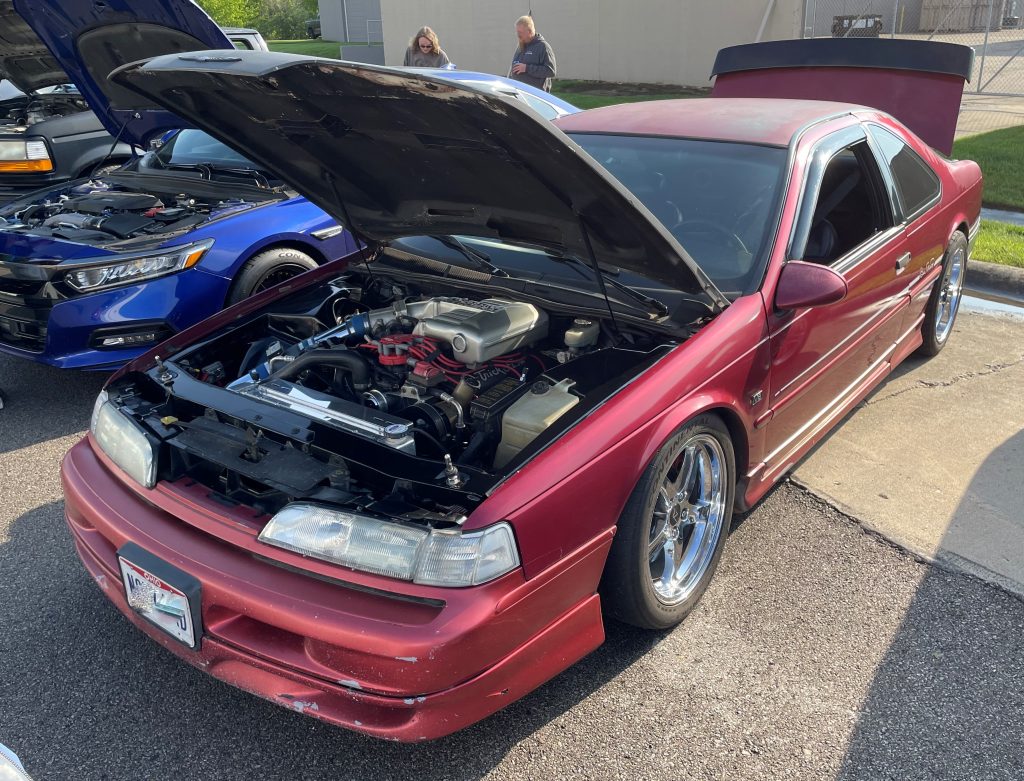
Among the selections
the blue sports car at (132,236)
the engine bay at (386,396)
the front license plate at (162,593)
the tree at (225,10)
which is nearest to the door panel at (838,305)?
the engine bay at (386,396)

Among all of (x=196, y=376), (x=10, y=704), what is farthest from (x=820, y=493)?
(x=10, y=704)

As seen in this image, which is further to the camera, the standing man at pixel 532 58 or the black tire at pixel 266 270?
the standing man at pixel 532 58

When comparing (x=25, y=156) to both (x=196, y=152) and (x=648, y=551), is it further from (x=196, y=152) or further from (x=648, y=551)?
(x=648, y=551)

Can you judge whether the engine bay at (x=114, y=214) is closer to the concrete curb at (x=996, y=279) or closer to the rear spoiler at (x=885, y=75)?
the rear spoiler at (x=885, y=75)

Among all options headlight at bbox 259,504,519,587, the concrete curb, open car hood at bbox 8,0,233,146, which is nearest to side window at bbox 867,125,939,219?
the concrete curb

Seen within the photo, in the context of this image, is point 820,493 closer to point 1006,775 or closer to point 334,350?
point 1006,775

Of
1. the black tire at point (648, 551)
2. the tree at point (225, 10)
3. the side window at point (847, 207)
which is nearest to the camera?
the black tire at point (648, 551)

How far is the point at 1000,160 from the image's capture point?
8.56 m

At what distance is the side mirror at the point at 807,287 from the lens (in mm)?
2711

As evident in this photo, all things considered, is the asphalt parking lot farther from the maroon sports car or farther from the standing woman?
the standing woman

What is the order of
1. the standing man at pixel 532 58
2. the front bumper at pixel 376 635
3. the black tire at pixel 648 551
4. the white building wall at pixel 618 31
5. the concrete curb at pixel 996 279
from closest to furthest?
the front bumper at pixel 376 635 → the black tire at pixel 648 551 → the concrete curb at pixel 996 279 → the standing man at pixel 532 58 → the white building wall at pixel 618 31

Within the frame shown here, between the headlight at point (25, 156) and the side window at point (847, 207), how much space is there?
646 cm

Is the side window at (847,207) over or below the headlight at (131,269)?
over

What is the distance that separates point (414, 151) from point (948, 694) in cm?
231
